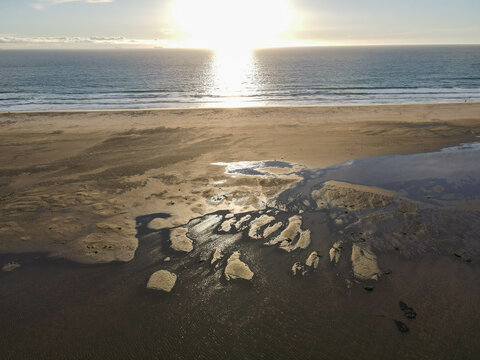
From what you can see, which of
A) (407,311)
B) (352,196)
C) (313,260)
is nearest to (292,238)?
(313,260)

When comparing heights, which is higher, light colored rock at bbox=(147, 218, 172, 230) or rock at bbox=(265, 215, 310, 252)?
rock at bbox=(265, 215, 310, 252)

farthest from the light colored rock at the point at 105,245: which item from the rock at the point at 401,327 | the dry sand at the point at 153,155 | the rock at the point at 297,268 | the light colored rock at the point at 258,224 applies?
the rock at the point at 401,327

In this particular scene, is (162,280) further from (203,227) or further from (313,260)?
(313,260)

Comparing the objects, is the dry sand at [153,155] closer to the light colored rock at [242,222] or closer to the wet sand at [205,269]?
the wet sand at [205,269]

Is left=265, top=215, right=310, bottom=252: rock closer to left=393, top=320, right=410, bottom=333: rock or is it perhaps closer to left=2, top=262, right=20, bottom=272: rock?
left=393, top=320, right=410, bottom=333: rock

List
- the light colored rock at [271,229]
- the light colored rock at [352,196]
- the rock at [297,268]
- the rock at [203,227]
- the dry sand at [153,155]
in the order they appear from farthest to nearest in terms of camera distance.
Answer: the light colored rock at [352,196] < the dry sand at [153,155] < the light colored rock at [271,229] < the rock at [203,227] < the rock at [297,268]

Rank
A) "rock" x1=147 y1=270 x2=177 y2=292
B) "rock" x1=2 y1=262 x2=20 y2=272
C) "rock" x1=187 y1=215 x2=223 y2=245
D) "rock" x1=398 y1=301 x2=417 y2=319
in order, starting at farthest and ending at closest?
"rock" x1=187 y1=215 x2=223 y2=245
"rock" x1=2 y1=262 x2=20 y2=272
"rock" x1=147 y1=270 x2=177 y2=292
"rock" x1=398 y1=301 x2=417 y2=319

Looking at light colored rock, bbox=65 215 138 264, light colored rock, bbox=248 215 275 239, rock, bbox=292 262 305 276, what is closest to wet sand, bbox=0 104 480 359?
light colored rock, bbox=65 215 138 264
